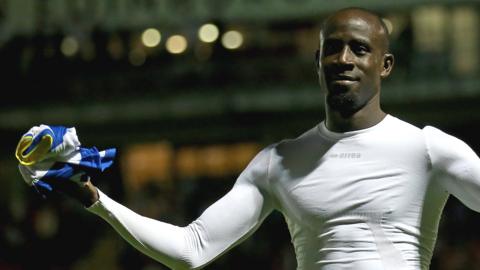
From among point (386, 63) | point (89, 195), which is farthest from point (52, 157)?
point (386, 63)

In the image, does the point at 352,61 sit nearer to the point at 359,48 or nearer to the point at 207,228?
the point at 359,48

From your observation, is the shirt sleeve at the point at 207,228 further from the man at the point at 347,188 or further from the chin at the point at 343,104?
the chin at the point at 343,104

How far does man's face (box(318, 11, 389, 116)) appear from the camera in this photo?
3.79 m

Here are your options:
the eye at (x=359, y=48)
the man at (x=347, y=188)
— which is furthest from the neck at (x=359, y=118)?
the eye at (x=359, y=48)

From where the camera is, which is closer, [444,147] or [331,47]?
[444,147]

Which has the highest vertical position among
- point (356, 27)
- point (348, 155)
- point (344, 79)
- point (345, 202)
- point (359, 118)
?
point (356, 27)

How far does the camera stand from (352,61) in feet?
12.4

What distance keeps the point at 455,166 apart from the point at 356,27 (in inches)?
20.8

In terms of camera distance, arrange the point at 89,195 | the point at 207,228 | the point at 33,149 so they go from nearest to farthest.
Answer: the point at 33,149, the point at 89,195, the point at 207,228

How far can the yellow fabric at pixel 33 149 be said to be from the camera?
3.47 m

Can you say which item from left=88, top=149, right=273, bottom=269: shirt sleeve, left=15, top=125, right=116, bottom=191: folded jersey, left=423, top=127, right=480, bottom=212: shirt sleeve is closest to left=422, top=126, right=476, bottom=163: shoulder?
left=423, top=127, right=480, bottom=212: shirt sleeve

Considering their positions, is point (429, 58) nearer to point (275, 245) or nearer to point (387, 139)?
point (275, 245)

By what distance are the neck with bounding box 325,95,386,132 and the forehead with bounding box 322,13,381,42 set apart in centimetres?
20

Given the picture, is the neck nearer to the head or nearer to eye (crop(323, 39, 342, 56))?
the head
